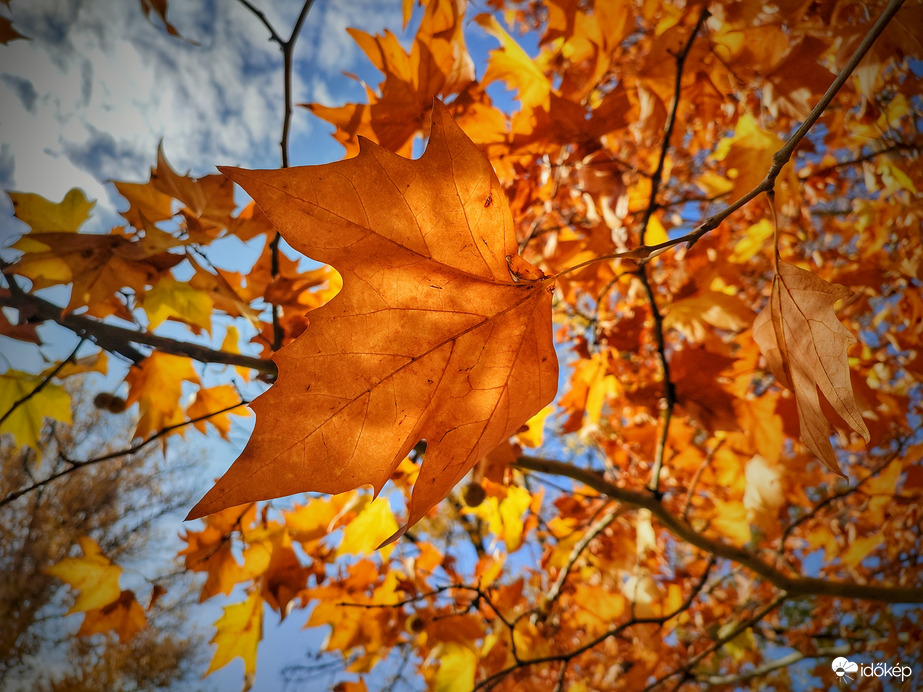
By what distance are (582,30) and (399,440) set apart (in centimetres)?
120

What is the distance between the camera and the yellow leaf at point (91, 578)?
139 cm

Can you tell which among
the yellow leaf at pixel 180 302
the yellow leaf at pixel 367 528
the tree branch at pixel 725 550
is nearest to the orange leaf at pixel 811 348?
the tree branch at pixel 725 550

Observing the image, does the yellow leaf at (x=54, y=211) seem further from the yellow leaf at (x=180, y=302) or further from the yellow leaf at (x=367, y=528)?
the yellow leaf at (x=367, y=528)

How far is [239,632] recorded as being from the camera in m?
1.46

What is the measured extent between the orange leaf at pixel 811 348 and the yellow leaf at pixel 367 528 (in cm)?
127

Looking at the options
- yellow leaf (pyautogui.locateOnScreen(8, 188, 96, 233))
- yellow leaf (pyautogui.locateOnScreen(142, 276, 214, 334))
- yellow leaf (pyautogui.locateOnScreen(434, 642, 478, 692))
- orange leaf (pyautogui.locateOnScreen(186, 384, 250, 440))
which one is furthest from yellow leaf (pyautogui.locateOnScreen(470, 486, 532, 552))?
yellow leaf (pyautogui.locateOnScreen(8, 188, 96, 233))

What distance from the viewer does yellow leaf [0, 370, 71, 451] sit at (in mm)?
1187

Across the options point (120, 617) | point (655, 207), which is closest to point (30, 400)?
point (120, 617)

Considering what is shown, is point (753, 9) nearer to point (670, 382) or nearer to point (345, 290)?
point (670, 382)

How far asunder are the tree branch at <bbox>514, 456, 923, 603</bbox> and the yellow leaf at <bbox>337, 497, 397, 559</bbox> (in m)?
0.68

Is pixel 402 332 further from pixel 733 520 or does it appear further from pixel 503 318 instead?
pixel 733 520

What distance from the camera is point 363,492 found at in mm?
1500

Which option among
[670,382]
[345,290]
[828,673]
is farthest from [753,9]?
[828,673]

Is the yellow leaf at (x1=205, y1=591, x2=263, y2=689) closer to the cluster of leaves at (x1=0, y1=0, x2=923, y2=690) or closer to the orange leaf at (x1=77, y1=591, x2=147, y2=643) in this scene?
the cluster of leaves at (x1=0, y1=0, x2=923, y2=690)
